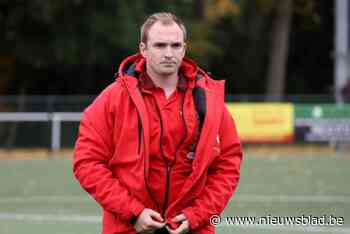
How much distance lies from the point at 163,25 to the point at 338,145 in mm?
22221

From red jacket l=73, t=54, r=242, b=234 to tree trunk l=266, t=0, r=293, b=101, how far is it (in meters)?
35.4

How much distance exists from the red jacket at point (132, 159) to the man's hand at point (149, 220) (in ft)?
0.11

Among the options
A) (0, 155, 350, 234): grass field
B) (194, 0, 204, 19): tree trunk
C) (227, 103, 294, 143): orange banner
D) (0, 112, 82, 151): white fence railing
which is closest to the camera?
(0, 155, 350, 234): grass field

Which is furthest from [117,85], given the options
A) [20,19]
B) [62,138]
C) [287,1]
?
[287,1]

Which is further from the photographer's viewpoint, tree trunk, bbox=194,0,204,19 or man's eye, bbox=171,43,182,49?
tree trunk, bbox=194,0,204,19

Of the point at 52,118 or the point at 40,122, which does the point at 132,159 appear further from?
the point at 40,122

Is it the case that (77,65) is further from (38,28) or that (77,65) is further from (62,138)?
→ (62,138)

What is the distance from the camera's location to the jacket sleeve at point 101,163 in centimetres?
520

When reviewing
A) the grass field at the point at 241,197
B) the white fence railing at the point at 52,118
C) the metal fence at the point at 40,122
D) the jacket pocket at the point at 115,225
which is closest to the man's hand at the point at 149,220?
the jacket pocket at the point at 115,225

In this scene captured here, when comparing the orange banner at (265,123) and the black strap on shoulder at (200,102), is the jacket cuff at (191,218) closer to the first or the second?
the black strap on shoulder at (200,102)

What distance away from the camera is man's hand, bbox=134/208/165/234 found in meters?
5.17

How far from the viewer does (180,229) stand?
523cm

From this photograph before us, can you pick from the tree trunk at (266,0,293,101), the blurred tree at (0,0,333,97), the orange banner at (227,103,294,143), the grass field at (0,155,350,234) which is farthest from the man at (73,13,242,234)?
the tree trunk at (266,0,293,101)

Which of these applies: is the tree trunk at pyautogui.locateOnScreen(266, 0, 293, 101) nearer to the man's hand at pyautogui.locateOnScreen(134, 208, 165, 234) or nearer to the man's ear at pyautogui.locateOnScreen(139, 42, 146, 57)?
the man's ear at pyautogui.locateOnScreen(139, 42, 146, 57)
